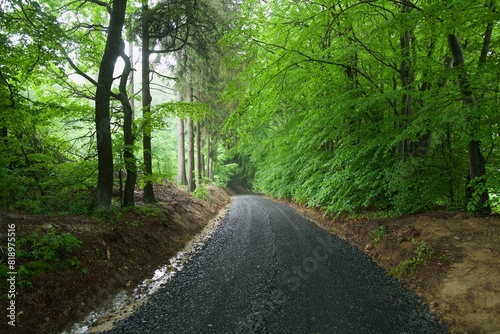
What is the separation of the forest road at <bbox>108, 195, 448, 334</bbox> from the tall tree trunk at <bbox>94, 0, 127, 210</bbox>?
281 cm

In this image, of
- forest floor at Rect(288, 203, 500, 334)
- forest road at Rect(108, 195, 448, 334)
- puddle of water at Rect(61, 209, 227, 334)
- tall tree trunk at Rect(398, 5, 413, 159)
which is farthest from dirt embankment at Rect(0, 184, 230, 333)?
tall tree trunk at Rect(398, 5, 413, 159)

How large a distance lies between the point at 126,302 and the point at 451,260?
5.64 meters

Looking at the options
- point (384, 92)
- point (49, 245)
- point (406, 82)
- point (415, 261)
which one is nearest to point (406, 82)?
point (406, 82)

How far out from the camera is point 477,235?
4.89m

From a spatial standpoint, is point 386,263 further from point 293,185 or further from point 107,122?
point 293,185

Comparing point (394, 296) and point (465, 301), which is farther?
point (394, 296)

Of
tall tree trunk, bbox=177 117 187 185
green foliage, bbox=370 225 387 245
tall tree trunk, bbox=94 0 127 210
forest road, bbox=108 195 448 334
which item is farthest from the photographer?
tall tree trunk, bbox=177 117 187 185

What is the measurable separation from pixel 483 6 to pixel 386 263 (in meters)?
5.19

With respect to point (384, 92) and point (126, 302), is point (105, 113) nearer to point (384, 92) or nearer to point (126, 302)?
point (126, 302)

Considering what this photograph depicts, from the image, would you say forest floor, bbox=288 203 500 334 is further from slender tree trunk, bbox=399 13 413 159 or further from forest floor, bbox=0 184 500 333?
slender tree trunk, bbox=399 13 413 159

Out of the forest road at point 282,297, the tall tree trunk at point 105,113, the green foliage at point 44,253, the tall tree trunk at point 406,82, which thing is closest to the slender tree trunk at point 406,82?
the tall tree trunk at point 406,82

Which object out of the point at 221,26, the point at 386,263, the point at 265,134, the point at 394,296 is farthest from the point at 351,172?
the point at 265,134

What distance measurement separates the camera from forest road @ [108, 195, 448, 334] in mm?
3418

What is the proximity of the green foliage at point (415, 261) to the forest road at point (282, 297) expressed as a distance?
0.99 ft
